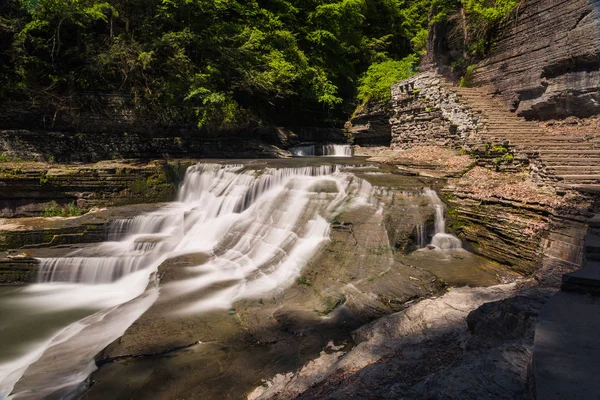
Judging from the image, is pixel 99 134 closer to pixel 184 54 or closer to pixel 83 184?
pixel 83 184

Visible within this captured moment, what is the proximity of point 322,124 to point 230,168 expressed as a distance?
11.1 metres

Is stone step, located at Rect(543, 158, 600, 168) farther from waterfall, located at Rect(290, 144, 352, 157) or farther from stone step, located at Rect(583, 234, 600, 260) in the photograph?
waterfall, located at Rect(290, 144, 352, 157)

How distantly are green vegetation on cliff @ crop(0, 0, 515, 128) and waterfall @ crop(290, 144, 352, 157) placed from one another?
2.50 meters

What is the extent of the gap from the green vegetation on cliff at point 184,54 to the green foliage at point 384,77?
86 millimetres

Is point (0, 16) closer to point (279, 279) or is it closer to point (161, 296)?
point (161, 296)

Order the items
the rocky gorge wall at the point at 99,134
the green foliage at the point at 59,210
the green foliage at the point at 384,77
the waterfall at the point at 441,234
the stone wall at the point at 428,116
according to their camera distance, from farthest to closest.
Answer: the green foliage at the point at 384,77 → the rocky gorge wall at the point at 99,134 → the stone wall at the point at 428,116 → the green foliage at the point at 59,210 → the waterfall at the point at 441,234

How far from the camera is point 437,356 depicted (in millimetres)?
3533

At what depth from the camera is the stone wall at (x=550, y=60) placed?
31.3 feet

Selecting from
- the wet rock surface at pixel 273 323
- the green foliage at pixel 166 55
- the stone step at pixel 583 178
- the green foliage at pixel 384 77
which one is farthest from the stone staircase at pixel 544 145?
the green foliage at pixel 166 55

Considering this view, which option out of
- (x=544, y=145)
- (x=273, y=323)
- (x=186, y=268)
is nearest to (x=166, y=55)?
(x=186, y=268)

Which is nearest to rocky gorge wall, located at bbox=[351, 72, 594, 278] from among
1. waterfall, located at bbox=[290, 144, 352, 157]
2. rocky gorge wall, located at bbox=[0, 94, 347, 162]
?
waterfall, located at bbox=[290, 144, 352, 157]

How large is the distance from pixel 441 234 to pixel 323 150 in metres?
12.4

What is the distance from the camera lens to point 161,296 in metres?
6.49

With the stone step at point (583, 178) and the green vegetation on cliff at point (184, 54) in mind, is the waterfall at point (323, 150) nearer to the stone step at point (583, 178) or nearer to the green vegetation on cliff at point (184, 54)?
the green vegetation on cliff at point (184, 54)
